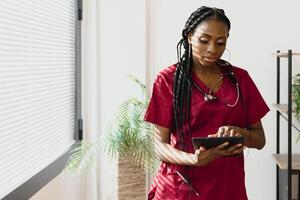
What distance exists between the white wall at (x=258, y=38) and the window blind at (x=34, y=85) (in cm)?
68

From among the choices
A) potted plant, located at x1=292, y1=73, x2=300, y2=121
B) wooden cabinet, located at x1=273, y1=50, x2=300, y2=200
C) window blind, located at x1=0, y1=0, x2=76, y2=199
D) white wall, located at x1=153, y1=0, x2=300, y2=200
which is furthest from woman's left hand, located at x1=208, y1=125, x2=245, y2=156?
white wall, located at x1=153, y1=0, x2=300, y2=200

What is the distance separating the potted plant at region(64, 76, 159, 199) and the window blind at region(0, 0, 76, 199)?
0.60 ft

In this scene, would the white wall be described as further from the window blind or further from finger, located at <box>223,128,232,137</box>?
finger, located at <box>223,128,232,137</box>

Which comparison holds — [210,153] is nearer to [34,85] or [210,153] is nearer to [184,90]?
[184,90]

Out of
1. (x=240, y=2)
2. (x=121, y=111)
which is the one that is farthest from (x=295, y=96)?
(x=121, y=111)

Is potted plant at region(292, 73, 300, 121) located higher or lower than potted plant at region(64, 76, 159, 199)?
higher

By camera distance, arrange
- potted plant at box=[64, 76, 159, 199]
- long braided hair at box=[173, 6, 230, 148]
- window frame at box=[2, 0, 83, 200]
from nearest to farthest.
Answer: long braided hair at box=[173, 6, 230, 148] → window frame at box=[2, 0, 83, 200] → potted plant at box=[64, 76, 159, 199]

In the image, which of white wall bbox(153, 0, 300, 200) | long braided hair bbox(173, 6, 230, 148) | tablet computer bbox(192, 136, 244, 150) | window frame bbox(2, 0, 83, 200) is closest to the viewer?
tablet computer bbox(192, 136, 244, 150)

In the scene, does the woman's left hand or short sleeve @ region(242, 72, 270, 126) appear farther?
short sleeve @ region(242, 72, 270, 126)

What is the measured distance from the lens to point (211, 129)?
4.23 ft

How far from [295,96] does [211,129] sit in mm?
1295

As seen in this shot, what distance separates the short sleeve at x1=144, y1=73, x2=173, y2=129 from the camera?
132 centimetres

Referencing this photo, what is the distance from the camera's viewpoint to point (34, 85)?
2.05m

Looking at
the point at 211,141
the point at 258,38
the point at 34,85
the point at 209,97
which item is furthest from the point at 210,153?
the point at 258,38
